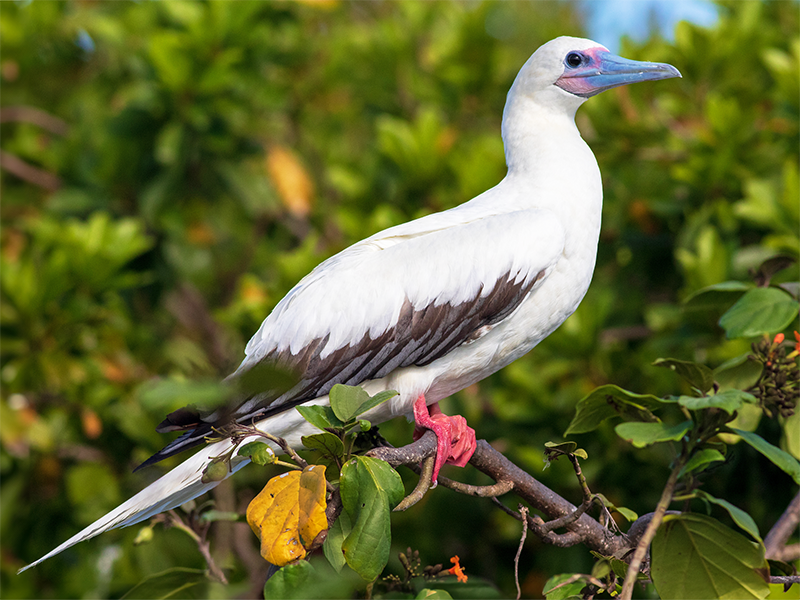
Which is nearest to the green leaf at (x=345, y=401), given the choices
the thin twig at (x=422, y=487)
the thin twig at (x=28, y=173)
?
the thin twig at (x=422, y=487)

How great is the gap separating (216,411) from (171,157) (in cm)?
301

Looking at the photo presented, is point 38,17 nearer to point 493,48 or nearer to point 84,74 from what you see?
point 84,74

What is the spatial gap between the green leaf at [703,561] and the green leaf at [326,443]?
73 centimetres

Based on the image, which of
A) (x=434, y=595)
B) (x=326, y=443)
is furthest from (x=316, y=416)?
(x=434, y=595)

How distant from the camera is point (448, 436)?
2.36 m

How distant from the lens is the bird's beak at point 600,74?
2.84 m

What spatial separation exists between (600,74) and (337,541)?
1.98 m

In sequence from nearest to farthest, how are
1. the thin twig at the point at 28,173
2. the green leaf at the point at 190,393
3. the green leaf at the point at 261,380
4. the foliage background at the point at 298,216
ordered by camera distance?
the green leaf at the point at 190,393 → the green leaf at the point at 261,380 → the foliage background at the point at 298,216 → the thin twig at the point at 28,173

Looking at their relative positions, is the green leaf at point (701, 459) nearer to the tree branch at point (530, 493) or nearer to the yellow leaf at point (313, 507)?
the tree branch at point (530, 493)

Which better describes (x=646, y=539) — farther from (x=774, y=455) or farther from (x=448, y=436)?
(x=448, y=436)

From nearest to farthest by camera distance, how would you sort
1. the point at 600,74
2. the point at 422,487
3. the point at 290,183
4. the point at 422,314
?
the point at 422,487
the point at 422,314
the point at 600,74
the point at 290,183

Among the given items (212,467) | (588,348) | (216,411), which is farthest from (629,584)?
(588,348)

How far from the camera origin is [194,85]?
4.85m

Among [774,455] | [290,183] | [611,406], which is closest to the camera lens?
[774,455]
